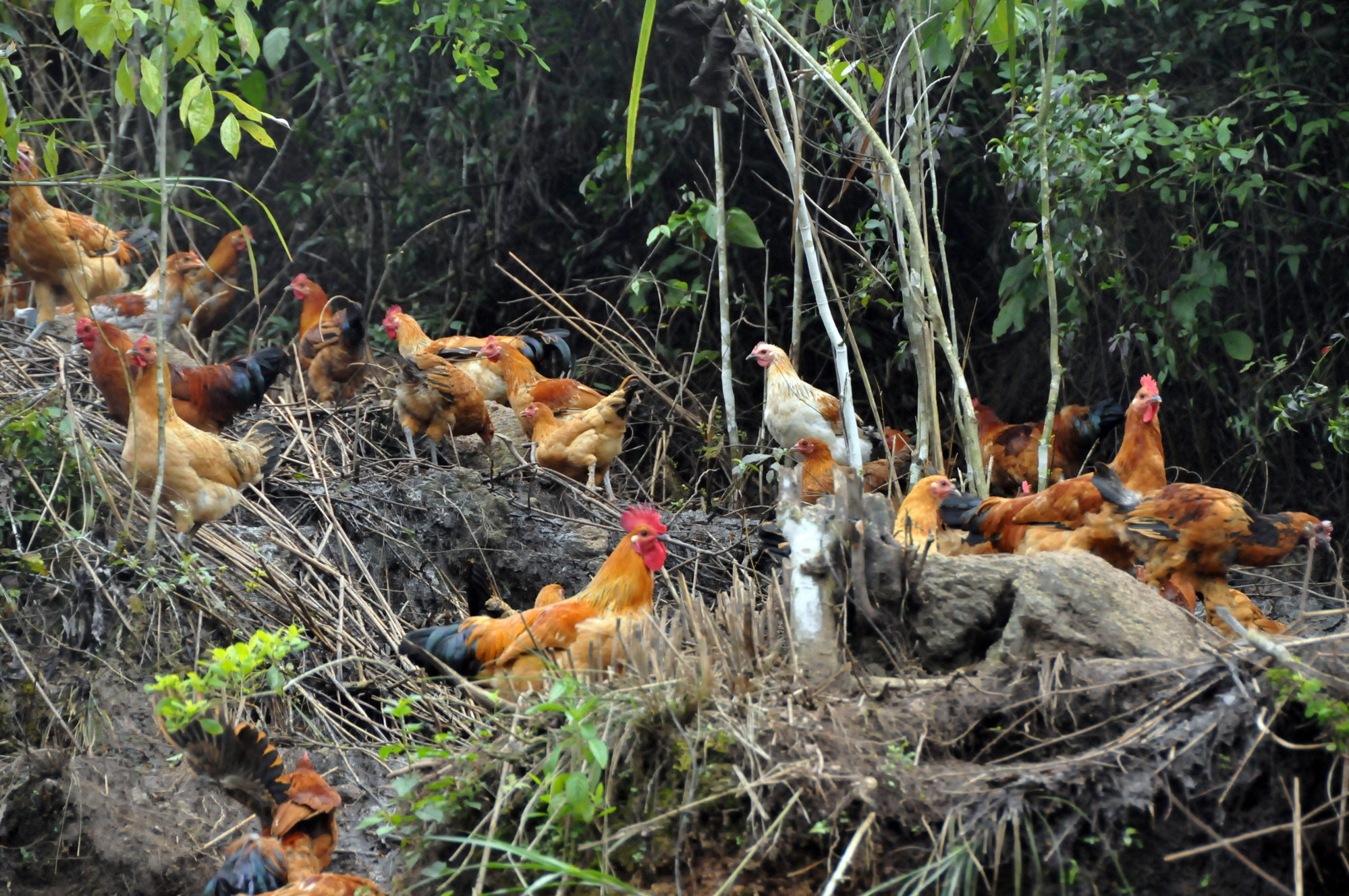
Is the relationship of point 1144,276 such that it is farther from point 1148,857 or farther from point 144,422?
point 144,422

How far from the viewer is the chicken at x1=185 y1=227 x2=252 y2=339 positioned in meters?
7.68

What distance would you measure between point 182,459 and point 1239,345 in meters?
5.55

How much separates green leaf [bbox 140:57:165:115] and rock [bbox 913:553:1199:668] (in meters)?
2.68

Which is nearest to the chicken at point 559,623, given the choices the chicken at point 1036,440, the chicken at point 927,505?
the chicken at point 927,505

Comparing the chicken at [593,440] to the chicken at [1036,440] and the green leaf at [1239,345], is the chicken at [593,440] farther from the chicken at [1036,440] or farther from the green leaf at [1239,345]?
the green leaf at [1239,345]

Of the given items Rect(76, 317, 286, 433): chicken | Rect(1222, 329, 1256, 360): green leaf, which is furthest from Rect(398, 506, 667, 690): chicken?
Rect(1222, 329, 1256, 360): green leaf

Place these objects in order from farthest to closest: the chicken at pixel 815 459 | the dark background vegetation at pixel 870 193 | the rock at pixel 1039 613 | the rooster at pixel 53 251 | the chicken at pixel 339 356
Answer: the chicken at pixel 339 356 < the rooster at pixel 53 251 < the chicken at pixel 815 459 < the dark background vegetation at pixel 870 193 < the rock at pixel 1039 613

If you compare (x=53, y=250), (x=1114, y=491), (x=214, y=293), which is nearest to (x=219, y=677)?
(x=1114, y=491)


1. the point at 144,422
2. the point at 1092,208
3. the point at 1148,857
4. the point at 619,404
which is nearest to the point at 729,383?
the point at 619,404

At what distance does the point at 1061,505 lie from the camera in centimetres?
473

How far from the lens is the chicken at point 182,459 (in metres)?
4.91

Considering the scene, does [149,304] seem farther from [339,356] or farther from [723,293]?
[723,293]

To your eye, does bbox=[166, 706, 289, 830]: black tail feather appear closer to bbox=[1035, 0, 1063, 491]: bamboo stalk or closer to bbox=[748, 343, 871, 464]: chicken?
bbox=[1035, 0, 1063, 491]: bamboo stalk

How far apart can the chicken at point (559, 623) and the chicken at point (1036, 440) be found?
3.02 m
